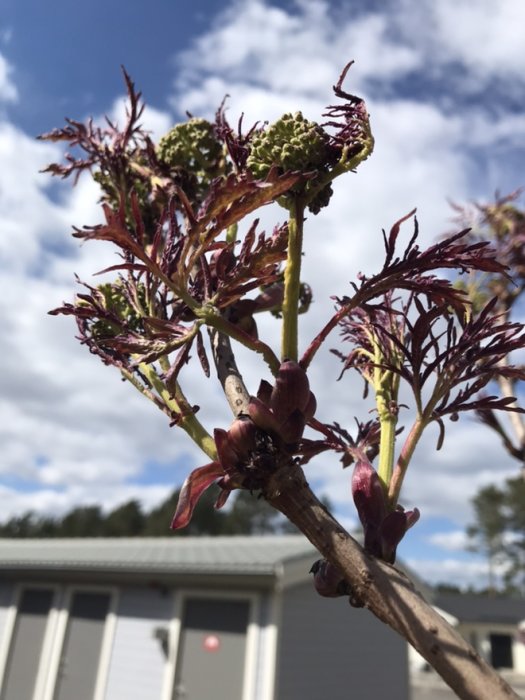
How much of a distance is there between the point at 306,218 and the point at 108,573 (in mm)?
12821

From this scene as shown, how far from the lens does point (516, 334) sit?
1218mm

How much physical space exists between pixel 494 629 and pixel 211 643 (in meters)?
34.1

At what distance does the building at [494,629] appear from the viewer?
3756cm

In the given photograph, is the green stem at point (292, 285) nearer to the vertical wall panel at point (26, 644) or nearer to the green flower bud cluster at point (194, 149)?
the green flower bud cluster at point (194, 149)

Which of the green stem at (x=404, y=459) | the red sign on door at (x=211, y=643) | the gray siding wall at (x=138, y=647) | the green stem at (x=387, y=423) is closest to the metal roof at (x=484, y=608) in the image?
the gray siding wall at (x=138, y=647)

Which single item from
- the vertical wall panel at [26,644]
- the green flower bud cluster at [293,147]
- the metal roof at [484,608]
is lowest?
the vertical wall panel at [26,644]

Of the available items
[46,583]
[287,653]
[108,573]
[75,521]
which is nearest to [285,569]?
[287,653]

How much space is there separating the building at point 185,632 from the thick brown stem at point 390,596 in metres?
9.63

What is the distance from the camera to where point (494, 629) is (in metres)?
38.2

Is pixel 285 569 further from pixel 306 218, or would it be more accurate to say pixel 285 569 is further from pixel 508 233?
pixel 306 218

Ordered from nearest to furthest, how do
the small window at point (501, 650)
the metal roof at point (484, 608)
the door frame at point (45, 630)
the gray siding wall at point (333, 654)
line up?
the gray siding wall at point (333, 654) → the door frame at point (45, 630) → the metal roof at point (484, 608) → the small window at point (501, 650)

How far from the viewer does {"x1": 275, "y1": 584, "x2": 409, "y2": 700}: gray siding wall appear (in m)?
10.9

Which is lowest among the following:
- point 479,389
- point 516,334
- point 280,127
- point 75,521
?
point 479,389

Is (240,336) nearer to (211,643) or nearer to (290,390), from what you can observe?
(290,390)
